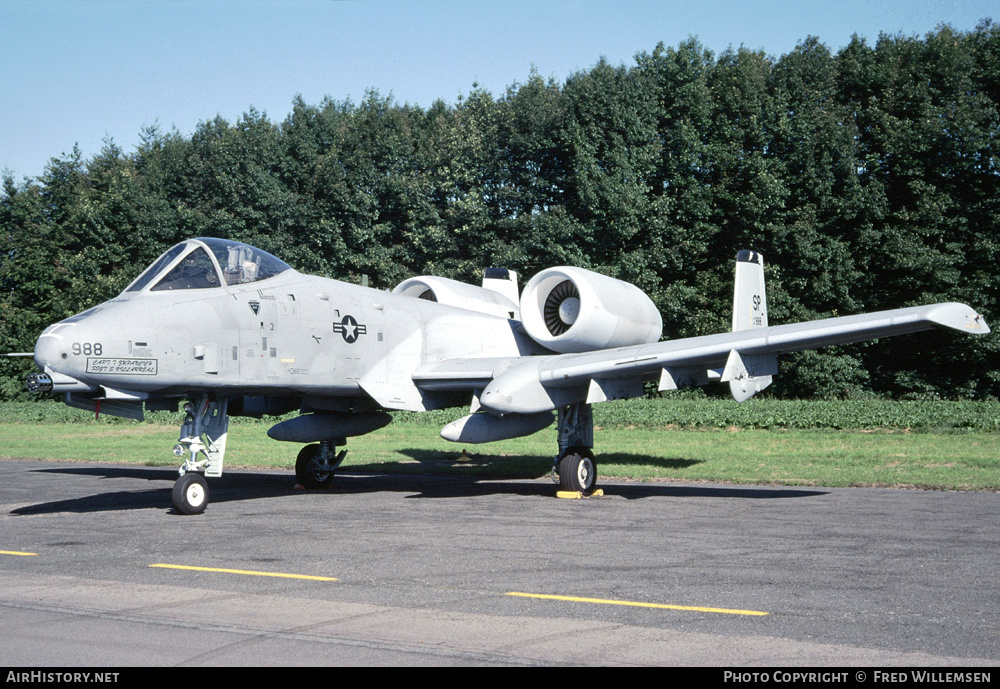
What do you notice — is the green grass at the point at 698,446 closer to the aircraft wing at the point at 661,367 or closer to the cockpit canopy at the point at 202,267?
the aircraft wing at the point at 661,367

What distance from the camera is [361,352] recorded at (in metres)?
14.8

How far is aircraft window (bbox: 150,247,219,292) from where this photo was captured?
12.5m

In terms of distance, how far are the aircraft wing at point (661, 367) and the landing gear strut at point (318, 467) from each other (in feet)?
9.04

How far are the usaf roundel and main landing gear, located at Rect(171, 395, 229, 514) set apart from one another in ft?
7.46

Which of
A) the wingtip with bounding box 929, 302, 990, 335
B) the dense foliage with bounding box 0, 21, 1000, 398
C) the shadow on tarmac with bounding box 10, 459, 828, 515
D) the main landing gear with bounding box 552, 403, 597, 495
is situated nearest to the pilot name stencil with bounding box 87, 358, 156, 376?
the shadow on tarmac with bounding box 10, 459, 828, 515

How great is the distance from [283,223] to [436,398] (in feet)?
132

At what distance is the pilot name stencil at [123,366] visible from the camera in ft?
36.2

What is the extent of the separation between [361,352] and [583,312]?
3967 mm

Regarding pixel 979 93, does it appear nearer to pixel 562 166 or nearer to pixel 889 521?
pixel 562 166

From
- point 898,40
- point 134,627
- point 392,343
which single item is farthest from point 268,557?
point 898,40

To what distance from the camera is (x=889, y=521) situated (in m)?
11.3

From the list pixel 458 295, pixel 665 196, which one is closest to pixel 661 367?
pixel 458 295

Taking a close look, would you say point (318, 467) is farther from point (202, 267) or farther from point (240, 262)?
point (202, 267)

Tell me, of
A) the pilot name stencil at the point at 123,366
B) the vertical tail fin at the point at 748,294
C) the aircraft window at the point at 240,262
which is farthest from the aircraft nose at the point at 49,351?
the vertical tail fin at the point at 748,294
